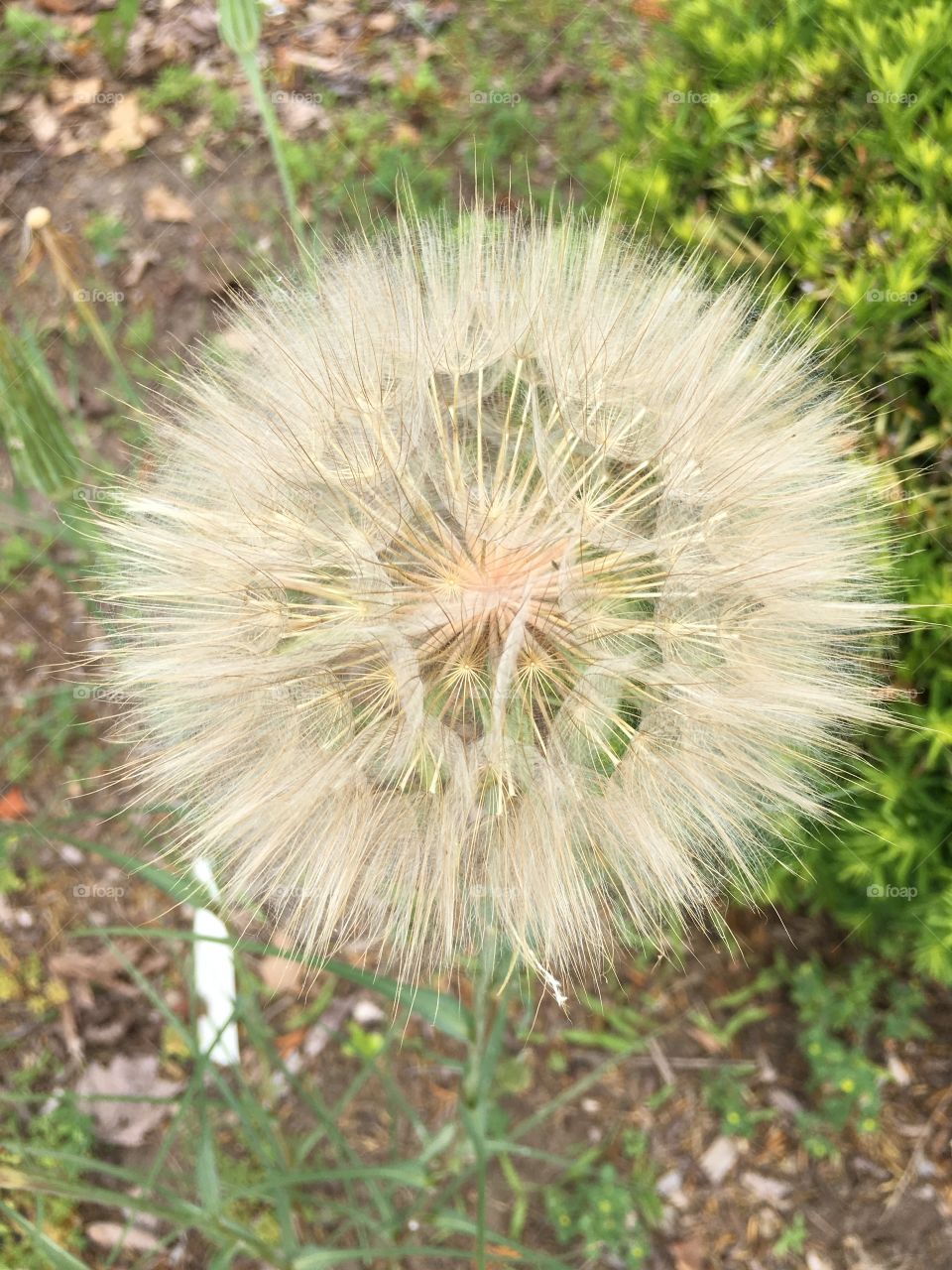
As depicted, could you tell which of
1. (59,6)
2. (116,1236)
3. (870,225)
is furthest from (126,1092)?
(59,6)

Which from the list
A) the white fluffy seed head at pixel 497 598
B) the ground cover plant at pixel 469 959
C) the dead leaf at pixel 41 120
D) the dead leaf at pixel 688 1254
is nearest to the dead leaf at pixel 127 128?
the ground cover plant at pixel 469 959

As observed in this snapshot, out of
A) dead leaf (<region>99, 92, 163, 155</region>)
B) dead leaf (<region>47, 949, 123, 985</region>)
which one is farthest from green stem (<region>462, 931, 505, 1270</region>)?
dead leaf (<region>99, 92, 163, 155</region>)

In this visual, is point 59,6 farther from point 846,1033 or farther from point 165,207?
point 846,1033

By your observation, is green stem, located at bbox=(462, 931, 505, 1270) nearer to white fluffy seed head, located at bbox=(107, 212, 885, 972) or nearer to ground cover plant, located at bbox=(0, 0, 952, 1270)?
ground cover plant, located at bbox=(0, 0, 952, 1270)

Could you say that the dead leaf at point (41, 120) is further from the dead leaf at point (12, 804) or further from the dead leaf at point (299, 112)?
the dead leaf at point (12, 804)

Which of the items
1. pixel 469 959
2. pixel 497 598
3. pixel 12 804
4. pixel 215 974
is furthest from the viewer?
pixel 12 804

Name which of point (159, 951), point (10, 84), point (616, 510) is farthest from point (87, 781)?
point (10, 84)
